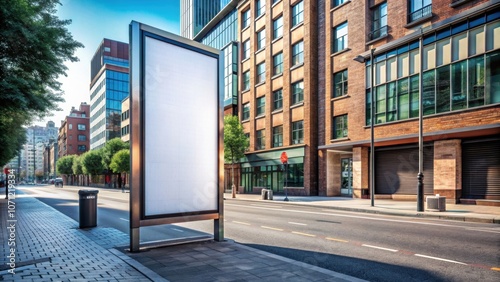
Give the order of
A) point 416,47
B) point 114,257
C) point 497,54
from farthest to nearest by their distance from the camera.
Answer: point 416,47 → point 497,54 → point 114,257

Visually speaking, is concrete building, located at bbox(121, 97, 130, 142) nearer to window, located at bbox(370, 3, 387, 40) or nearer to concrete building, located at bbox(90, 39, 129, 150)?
concrete building, located at bbox(90, 39, 129, 150)

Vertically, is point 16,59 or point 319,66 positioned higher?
point 319,66

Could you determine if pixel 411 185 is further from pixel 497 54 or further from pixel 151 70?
pixel 151 70

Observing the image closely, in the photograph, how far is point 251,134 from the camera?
37406 millimetres

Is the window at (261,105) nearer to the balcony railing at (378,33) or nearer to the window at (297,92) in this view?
the window at (297,92)

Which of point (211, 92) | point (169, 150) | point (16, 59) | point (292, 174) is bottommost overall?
point (292, 174)

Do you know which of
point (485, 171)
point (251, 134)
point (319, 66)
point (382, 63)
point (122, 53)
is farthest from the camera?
point (122, 53)

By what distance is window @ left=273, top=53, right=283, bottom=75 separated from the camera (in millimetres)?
33562

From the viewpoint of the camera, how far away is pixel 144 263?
18.9 ft

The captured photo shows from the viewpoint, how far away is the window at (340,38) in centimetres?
2659

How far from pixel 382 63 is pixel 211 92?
62.3 feet

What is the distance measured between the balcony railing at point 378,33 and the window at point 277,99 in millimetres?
11185

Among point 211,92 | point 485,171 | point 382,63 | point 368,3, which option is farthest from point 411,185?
point 211,92

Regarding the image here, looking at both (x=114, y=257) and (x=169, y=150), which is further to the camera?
(x=169, y=150)
